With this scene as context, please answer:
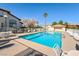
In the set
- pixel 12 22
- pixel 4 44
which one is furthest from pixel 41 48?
pixel 12 22

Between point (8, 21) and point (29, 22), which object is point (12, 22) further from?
point (29, 22)

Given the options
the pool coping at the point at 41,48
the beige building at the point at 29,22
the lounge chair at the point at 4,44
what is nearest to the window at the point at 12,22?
the beige building at the point at 29,22

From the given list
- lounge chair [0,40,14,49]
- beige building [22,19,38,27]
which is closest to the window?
beige building [22,19,38,27]

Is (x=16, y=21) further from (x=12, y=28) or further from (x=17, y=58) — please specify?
(x=17, y=58)

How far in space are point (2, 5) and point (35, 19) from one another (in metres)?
1.94

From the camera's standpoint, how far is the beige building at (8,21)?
694 cm

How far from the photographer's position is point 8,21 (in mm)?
7414

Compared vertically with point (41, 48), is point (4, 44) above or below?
Result: above

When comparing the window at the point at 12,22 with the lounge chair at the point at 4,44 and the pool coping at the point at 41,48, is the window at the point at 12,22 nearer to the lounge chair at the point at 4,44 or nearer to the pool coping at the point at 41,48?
the pool coping at the point at 41,48

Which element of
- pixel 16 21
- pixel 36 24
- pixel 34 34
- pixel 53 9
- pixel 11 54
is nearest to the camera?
pixel 11 54

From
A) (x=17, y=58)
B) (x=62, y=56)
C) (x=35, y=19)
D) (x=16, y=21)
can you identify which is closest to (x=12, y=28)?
(x=16, y=21)

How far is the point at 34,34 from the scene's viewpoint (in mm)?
9273

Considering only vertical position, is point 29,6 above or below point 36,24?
above

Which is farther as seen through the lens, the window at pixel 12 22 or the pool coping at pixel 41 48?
the window at pixel 12 22
